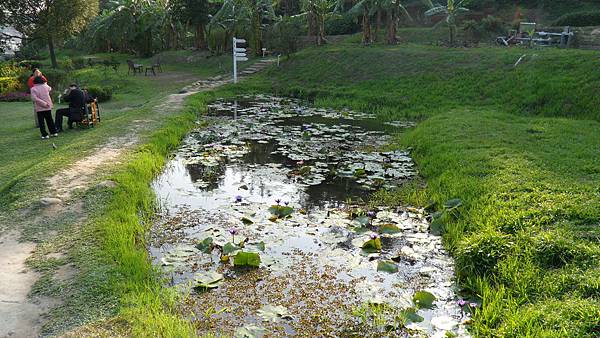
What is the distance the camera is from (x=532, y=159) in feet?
26.8

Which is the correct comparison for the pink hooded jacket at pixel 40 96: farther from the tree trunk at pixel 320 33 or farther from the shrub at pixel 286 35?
the tree trunk at pixel 320 33

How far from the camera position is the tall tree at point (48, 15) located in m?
29.7

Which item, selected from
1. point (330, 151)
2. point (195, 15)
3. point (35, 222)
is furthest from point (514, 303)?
point (195, 15)

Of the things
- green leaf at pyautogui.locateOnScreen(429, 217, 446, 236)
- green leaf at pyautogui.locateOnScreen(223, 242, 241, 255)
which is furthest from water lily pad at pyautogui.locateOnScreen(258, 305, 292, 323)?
green leaf at pyautogui.locateOnScreen(429, 217, 446, 236)

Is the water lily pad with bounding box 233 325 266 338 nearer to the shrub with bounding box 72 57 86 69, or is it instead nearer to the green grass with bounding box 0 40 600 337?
the green grass with bounding box 0 40 600 337

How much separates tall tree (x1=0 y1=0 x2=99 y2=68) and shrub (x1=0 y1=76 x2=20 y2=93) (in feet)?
30.9

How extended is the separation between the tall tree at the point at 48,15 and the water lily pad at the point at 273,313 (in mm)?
30705

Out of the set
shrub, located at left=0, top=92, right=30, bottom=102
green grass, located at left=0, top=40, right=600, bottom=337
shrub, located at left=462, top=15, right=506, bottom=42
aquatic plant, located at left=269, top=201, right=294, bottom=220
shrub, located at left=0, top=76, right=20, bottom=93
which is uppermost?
shrub, located at left=462, top=15, right=506, bottom=42

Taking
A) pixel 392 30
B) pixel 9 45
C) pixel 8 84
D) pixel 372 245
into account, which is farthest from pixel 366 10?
pixel 9 45

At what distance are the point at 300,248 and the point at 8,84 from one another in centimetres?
2100

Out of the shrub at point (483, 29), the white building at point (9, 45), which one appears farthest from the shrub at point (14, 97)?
the white building at point (9, 45)

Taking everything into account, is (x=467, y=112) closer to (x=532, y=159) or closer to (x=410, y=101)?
(x=410, y=101)

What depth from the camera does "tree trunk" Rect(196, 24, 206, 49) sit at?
36.0 m

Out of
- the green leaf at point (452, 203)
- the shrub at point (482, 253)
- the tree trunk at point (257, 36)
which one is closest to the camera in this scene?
the shrub at point (482, 253)
